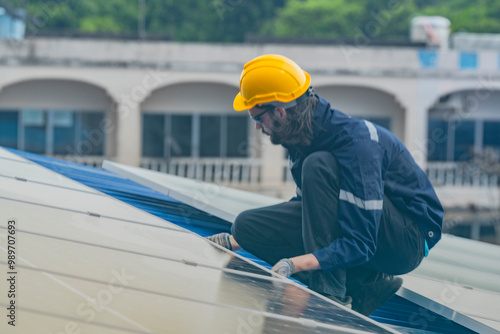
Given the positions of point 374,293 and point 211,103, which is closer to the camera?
point 374,293

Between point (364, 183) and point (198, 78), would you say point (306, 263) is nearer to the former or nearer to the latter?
point (364, 183)

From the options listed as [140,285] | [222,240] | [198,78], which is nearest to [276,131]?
[222,240]

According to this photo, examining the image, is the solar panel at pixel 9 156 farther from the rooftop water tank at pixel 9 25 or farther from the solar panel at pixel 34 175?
the rooftop water tank at pixel 9 25

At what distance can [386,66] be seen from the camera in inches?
911

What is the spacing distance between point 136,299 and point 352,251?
119 centimetres

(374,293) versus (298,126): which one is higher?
(298,126)

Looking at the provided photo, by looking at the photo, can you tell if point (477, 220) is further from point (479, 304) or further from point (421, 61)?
point (479, 304)

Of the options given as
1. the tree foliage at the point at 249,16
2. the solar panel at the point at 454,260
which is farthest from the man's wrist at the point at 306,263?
the tree foliage at the point at 249,16

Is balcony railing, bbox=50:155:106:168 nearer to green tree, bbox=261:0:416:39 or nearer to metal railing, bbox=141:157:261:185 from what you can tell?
metal railing, bbox=141:157:261:185

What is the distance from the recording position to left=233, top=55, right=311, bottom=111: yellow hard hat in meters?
4.05

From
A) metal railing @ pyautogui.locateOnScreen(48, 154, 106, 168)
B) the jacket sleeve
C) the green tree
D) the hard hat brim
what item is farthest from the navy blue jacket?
the green tree

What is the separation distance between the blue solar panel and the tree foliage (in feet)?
145

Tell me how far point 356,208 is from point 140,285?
121 cm

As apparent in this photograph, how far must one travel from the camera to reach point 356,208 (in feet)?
12.5
